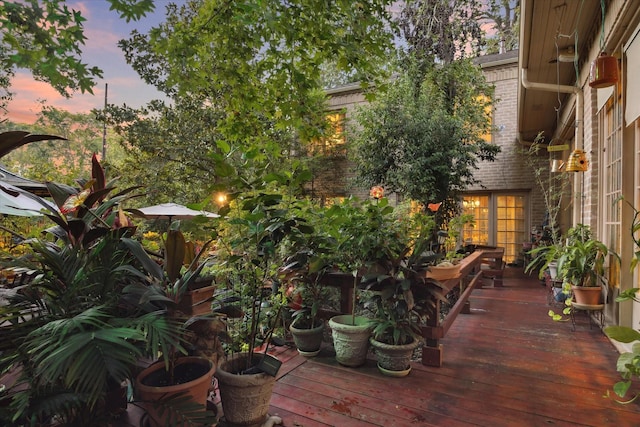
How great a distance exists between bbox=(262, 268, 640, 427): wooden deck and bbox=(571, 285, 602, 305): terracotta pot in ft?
1.09

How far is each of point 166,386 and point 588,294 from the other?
3699 mm

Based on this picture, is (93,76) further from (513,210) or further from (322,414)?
(513,210)

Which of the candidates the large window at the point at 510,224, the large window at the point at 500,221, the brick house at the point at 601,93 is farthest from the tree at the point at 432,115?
the brick house at the point at 601,93

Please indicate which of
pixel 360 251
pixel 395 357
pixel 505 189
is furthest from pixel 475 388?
pixel 505 189

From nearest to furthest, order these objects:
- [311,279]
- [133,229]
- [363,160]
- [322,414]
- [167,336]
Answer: [167,336], [133,229], [322,414], [311,279], [363,160]

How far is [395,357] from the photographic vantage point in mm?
2471

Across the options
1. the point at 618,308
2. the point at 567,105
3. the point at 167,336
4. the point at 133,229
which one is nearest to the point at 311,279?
the point at 133,229

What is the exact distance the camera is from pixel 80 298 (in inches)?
56.8

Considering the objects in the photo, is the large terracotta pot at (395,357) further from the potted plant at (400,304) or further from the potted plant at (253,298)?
the potted plant at (253,298)

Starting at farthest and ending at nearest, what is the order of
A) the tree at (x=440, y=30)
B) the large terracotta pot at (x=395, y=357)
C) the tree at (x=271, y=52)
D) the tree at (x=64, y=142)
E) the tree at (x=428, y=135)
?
the tree at (x=64, y=142) → the tree at (x=440, y=30) → the tree at (x=428, y=135) → the tree at (x=271, y=52) → the large terracotta pot at (x=395, y=357)

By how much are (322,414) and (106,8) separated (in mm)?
3099

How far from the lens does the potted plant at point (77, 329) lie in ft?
3.71

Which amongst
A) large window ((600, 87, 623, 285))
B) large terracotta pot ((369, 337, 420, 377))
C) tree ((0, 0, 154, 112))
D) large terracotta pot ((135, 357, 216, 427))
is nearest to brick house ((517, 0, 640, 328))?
large window ((600, 87, 623, 285))

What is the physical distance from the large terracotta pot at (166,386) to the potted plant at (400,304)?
4.20 feet
